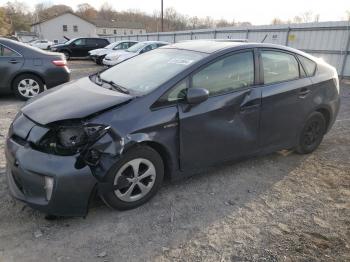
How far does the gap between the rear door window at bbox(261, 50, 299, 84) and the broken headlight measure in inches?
86.9

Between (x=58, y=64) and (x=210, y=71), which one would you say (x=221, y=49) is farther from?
(x=58, y=64)

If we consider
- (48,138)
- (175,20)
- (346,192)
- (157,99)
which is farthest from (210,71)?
(175,20)

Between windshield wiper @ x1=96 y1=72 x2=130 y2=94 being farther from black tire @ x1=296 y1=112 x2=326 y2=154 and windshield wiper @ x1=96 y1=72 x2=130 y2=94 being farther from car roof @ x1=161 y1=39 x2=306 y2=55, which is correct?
black tire @ x1=296 y1=112 x2=326 y2=154

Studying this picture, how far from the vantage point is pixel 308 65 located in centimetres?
457

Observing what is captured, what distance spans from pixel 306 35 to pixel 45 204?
14917 mm

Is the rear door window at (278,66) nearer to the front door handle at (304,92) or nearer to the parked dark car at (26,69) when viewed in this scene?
the front door handle at (304,92)

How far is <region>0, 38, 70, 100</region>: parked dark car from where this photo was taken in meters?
7.44

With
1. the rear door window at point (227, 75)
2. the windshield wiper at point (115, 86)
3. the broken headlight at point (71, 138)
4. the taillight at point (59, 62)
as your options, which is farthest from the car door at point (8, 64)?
the rear door window at point (227, 75)

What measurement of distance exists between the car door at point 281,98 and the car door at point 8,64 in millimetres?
5818

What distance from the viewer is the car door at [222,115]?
11.5 ft

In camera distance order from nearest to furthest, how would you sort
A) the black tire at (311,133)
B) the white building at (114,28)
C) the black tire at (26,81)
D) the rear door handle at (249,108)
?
the rear door handle at (249,108), the black tire at (311,133), the black tire at (26,81), the white building at (114,28)

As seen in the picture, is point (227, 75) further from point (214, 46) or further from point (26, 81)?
point (26, 81)

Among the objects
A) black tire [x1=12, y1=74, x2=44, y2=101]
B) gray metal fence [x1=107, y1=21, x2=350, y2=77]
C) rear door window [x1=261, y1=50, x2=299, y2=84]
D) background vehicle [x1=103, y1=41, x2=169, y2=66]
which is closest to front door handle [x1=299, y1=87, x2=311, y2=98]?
rear door window [x1=261, y1=50, x2=299, y2=84]

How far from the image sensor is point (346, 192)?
12.7 feet
